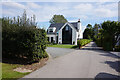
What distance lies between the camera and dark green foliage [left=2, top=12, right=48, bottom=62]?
21.8ft

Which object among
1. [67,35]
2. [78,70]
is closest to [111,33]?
[78,70]

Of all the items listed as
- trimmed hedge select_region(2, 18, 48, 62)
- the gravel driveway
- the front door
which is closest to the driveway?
trimmed hedge select_region(2, 18, 48, 62)

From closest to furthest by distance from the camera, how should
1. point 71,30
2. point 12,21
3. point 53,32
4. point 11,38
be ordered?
point 11,38, point 12,21, point 71,30, point 53,32

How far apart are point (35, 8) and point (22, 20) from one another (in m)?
3.04

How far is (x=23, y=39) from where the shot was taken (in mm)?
6738

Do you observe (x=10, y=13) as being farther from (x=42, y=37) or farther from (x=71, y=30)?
(x=71, y=30)

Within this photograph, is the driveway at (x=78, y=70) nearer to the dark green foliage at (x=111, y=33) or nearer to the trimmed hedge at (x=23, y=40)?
the trimmed hedge at (x=23, y=40)

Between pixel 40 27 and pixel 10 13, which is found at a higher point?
pixel 10 13

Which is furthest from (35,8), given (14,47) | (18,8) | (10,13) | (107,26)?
(107,26)

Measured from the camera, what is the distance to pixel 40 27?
24.7 feet

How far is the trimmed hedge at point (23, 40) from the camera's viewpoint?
6.63m

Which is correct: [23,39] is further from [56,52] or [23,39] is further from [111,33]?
[111,33]

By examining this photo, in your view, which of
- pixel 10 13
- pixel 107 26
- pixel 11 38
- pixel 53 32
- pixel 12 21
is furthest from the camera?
pixel 53 32

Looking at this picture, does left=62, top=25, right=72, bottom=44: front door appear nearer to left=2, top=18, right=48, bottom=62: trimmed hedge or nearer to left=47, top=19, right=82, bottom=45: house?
left=47, top=19, right=82, bottom=45: house
